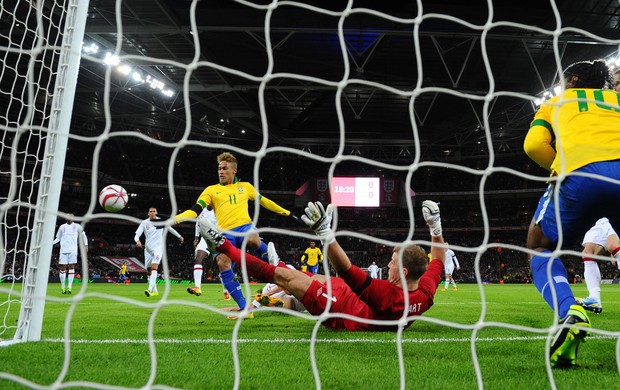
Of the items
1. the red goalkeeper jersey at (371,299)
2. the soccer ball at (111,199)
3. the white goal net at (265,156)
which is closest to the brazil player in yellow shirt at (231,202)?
the white goal net at (265,156)

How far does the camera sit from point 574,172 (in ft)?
8.13

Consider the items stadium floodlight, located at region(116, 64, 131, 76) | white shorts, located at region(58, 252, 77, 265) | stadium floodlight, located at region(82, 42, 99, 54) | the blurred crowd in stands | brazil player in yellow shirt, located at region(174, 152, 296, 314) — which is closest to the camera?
brazil player in yellow shirt, located at region(174, 152, 296, 314)

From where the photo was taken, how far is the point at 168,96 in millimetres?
21156

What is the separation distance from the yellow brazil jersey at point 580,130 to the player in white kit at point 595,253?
10.1ft

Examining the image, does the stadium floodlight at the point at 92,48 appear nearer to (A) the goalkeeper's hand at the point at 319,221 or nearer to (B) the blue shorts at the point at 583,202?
(A) the goalkeeper's hand at the point at 319,221

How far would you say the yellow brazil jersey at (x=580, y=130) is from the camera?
2.58 meters

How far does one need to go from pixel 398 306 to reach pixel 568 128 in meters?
1.78

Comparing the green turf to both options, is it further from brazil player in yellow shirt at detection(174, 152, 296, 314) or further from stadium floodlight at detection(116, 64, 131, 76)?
stadium floodlight at detection(116, 64, 131, 76)

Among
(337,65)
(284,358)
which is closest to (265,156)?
(337,65)

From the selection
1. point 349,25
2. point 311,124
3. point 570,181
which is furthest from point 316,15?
point 311,124

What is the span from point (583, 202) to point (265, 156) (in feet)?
36.4

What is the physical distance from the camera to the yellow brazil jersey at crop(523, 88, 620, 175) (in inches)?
101

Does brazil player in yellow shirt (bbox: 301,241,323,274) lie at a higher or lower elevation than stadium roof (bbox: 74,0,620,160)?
lower

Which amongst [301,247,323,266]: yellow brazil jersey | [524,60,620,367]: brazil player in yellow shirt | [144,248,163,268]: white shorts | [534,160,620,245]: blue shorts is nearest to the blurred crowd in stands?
[301,247,323,266]: yellow brazil jersey
